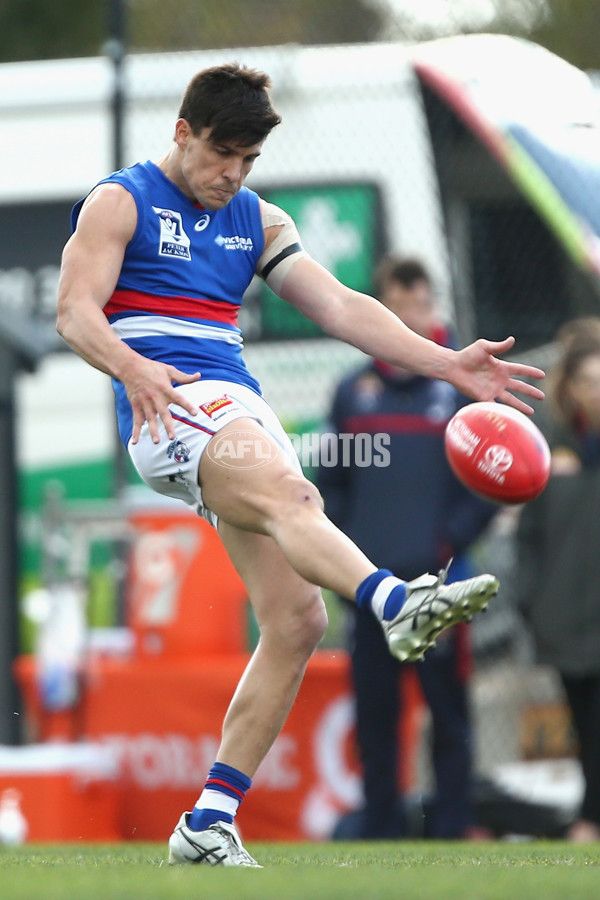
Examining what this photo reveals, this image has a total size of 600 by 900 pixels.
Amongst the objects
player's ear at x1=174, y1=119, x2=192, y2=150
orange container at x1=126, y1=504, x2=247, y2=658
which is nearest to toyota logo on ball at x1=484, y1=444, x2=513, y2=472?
player's ear at x1=174, y1=119, x2=192, y2=150

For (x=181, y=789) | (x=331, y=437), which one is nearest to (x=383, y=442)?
(x=331, y=437)

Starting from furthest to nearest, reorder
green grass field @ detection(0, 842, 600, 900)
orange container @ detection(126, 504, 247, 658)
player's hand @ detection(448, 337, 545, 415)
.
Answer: orange container @ detection(126, 504, 247, 658) → player's hand @ detection(448, 337, 545, 415) → green grass field @ detection(0, 842, 600, 900)

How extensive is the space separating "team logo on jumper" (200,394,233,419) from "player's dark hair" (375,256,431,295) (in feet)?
8.95

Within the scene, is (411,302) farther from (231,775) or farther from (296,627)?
(231,775)

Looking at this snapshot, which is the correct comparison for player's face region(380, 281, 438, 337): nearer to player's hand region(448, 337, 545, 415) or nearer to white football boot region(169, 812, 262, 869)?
player's hand region(448, 337, 545, 415)

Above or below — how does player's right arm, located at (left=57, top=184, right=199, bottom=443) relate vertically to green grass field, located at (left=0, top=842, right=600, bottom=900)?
above

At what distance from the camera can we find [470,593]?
4.14 metres

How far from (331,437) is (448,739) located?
142 cm

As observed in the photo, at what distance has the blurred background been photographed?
7.57 metres

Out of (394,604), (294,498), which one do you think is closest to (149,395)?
(294,498)

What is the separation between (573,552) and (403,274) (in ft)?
4.65

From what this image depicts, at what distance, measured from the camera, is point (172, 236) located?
4805mm

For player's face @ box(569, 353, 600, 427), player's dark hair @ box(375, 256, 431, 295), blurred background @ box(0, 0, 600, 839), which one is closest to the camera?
player's face @ box(569, 353, 600, 427)

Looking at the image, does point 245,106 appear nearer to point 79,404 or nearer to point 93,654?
point 93,654
